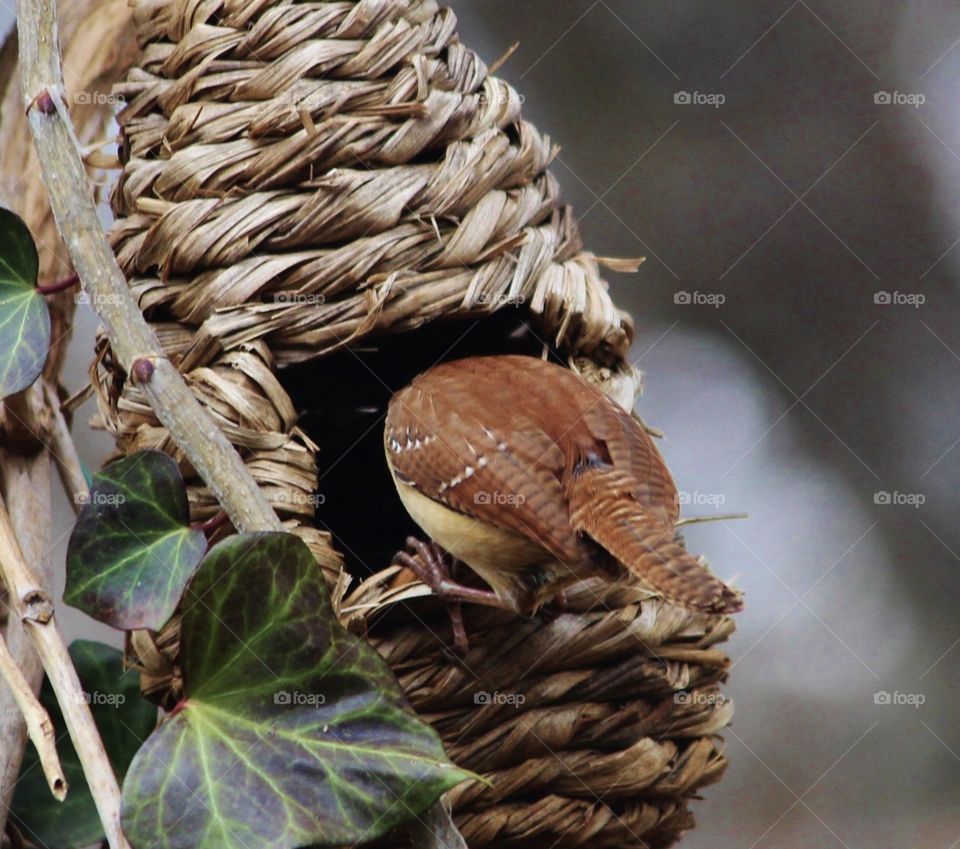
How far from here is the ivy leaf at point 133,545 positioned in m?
1.15

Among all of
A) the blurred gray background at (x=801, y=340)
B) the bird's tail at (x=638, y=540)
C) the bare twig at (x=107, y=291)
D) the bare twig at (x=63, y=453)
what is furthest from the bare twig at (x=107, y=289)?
the blurred gray background at (x=801, y=340)

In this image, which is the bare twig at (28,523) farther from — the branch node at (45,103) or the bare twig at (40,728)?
A: the branch node at (45,103)

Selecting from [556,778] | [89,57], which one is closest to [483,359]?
[556,778]

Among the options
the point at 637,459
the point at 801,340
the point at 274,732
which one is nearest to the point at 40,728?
the point at 274,732

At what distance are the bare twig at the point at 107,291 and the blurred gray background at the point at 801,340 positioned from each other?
850 mm

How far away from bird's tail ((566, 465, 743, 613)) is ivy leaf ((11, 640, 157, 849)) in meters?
0.73

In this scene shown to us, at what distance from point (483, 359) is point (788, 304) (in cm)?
92

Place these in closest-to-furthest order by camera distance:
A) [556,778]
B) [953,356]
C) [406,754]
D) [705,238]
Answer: [406,754] < [556,778] < [953,356] < [705,238]

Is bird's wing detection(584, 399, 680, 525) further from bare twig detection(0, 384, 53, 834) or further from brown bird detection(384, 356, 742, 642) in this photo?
bare twig detection(0, 384, 53, 834)

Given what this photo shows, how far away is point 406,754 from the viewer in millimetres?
1029

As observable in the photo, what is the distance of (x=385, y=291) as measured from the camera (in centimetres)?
137

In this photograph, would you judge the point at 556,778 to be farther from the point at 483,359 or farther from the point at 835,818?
the point at 835,818

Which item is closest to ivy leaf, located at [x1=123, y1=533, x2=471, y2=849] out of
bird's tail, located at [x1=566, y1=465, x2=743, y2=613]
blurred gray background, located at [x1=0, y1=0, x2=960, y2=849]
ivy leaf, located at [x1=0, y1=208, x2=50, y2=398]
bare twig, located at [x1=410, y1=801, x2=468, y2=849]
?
bare twig, located at [x1=410, y1=801, x2=468, y2=849]

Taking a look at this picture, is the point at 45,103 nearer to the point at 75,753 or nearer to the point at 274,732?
the point at 274,732
